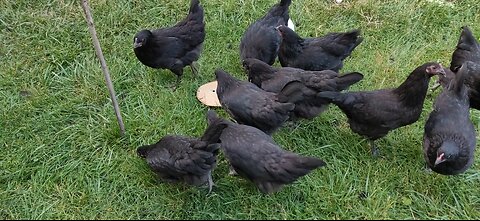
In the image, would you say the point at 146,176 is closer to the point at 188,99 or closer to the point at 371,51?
the point at 188,99

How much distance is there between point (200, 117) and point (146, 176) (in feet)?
2.74

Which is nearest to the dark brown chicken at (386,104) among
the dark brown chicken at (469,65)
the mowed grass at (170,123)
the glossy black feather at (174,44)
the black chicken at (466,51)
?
the mowed grass at (170,123)

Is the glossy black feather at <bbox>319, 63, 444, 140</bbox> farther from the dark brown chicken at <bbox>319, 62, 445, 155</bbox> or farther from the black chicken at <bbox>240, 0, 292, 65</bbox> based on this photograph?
the black chicken at <bbox>240, 0, 292, 65</bbox>

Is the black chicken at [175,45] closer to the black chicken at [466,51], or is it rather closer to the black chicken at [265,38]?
the black chicken at [265,38]

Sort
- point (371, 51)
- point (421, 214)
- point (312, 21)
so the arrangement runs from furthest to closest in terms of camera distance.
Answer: point (312, 21)
point (371, 51)
point (421, 214)

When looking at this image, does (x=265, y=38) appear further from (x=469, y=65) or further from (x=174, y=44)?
(x=469, y=65)

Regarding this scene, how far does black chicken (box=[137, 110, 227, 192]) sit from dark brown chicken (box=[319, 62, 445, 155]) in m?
1.04

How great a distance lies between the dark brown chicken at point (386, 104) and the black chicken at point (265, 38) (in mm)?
1088

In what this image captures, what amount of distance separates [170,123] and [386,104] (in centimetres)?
187

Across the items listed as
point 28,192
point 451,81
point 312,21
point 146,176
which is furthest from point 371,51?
point 28,192

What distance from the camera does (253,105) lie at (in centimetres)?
441

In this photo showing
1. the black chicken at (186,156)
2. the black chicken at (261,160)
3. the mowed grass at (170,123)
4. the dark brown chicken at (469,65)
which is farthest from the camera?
the dark brown chicken at (469,65)

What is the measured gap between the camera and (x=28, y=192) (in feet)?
13.6

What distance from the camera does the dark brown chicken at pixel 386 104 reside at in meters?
4.26
